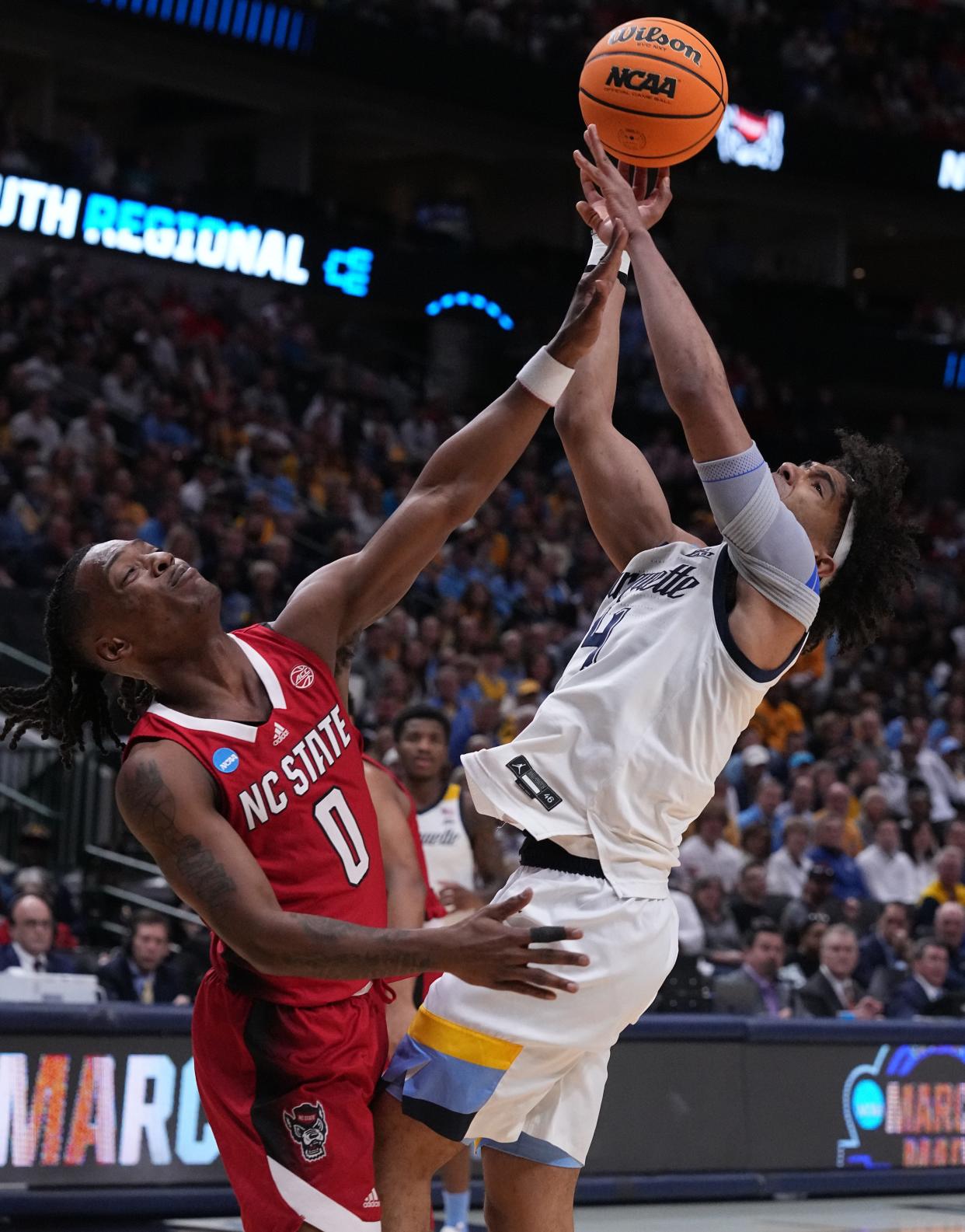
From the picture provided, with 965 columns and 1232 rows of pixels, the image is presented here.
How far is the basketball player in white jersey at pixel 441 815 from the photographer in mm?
7984

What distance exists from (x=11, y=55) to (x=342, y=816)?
2040cm

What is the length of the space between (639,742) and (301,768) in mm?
662

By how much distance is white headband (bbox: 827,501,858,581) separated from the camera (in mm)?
3844

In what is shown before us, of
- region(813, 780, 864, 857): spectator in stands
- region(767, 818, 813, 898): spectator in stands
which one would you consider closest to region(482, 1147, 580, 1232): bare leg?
region(767, 818, 813, 898): spectator in stands

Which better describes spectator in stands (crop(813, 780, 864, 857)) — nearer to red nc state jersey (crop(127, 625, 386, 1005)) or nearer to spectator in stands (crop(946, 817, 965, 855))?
spectator in stands (crop(946, 817, 965, 855))

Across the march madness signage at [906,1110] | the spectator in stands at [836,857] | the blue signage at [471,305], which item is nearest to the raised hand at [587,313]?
the march madness signage at [906,1110]

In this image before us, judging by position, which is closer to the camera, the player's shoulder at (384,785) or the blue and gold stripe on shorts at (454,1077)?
the blue and gold stripe on shorts at (454,1077)

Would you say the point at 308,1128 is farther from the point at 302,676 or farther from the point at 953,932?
the point at 953,932

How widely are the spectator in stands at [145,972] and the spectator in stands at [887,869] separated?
5.66 metres

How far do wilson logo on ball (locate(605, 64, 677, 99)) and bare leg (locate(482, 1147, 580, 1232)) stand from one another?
7.77 ft

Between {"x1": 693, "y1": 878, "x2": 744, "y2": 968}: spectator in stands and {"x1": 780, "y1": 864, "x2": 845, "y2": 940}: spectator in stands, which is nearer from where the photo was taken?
{"x1": 693, "y1": 878, "x2": 744, "y2": 968}: spectator in stands

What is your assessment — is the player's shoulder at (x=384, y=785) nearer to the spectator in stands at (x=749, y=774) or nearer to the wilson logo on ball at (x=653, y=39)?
the wilson logo on ball at (x=653, y=39)

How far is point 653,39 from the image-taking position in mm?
4312

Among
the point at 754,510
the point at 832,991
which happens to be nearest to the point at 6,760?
the point at 832,991
